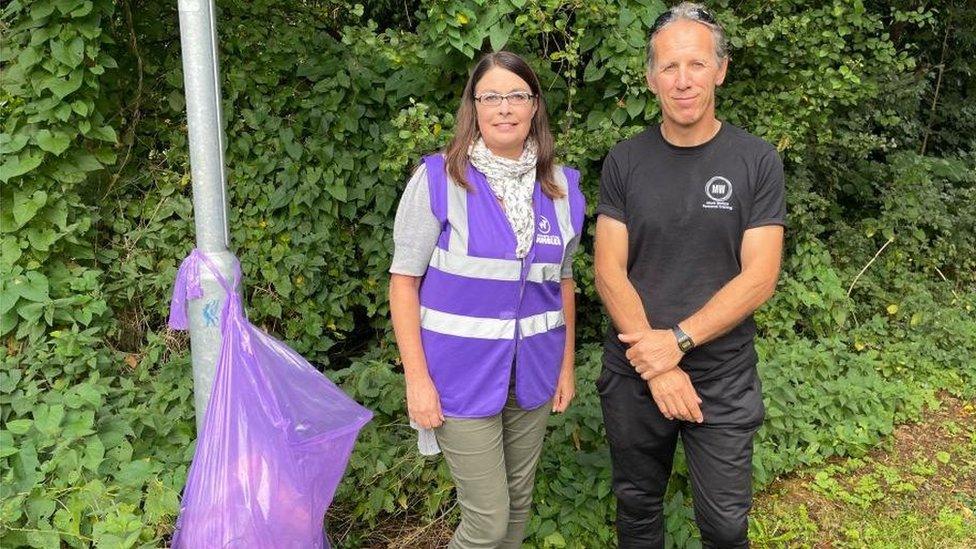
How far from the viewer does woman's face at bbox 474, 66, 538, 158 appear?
212 centimetres

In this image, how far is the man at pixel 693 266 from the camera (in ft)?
7.24

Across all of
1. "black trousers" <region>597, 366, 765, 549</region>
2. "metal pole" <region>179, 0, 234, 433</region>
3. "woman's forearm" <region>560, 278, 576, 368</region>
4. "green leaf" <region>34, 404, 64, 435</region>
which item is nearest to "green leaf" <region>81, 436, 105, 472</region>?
"green leaf" <region>34, 404, 64, 435</region>

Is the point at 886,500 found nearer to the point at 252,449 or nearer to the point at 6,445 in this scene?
the point at 252,449

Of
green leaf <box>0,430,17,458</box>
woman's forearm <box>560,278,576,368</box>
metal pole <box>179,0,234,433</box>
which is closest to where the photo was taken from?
metal pole <box>179,0,234,433</box>

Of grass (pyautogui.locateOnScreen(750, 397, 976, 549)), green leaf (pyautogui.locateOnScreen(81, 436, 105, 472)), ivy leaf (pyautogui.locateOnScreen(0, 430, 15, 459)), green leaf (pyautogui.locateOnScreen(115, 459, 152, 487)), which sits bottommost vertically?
grass (pyautogui.locateOnScreen(750, 397, 976, 549))

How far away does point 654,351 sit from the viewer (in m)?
2.25

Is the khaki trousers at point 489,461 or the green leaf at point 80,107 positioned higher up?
the green leaf at point 80,107

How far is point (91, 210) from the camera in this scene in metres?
3.72

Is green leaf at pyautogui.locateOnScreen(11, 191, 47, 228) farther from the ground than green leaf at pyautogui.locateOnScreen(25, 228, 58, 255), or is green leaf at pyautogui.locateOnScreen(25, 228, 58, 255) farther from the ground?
green leaf at pyautogui.locateOnScreen(11, 191, 47, 228)

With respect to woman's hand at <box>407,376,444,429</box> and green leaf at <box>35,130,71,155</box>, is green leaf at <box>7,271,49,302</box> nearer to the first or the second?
green leaf at <box>35,130,71,155</box>

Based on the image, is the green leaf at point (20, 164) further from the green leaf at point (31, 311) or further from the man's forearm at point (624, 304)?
the man's forearm at point (624, 304)

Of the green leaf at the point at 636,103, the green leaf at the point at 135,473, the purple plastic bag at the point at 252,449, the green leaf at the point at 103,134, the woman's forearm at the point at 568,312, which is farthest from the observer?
the green leaf at the point at 636,103

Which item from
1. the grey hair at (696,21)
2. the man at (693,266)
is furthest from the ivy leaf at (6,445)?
the grey hair at (696,21)

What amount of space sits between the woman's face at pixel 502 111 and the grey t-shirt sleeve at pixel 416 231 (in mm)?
218
